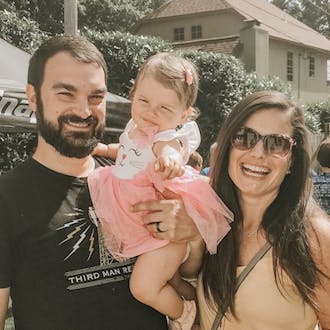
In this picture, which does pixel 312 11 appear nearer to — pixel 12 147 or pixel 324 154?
pixel 12 147

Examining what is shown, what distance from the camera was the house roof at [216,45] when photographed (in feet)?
80.5

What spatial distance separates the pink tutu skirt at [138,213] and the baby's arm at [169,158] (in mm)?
101

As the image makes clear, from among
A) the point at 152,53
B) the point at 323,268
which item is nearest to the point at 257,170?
the point at 323,268

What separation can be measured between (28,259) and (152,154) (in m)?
0.68

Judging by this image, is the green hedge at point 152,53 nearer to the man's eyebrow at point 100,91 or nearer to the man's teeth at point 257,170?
Result: the man's eyebrow at point 100,91

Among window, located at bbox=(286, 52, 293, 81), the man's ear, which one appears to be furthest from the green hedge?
window, located at bbox=(286, 52, 293, 81)

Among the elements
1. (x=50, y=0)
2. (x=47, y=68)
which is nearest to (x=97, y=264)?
(x=47, y=68)

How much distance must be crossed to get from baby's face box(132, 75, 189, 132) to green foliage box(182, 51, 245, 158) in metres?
11.1

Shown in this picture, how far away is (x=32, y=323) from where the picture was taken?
2.15m

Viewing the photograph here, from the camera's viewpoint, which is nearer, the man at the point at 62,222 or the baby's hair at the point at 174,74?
the man at the point at 62,222

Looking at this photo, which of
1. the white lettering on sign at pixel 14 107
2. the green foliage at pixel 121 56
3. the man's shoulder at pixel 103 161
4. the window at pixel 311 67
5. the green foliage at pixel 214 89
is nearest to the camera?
the man's shoulder at pixel 103 161

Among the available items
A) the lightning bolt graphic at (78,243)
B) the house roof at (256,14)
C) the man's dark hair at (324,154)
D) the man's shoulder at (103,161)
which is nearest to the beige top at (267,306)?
the lightning bolt graphic at (78,243)

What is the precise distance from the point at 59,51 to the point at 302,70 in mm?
32318

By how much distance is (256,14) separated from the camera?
3259cm
